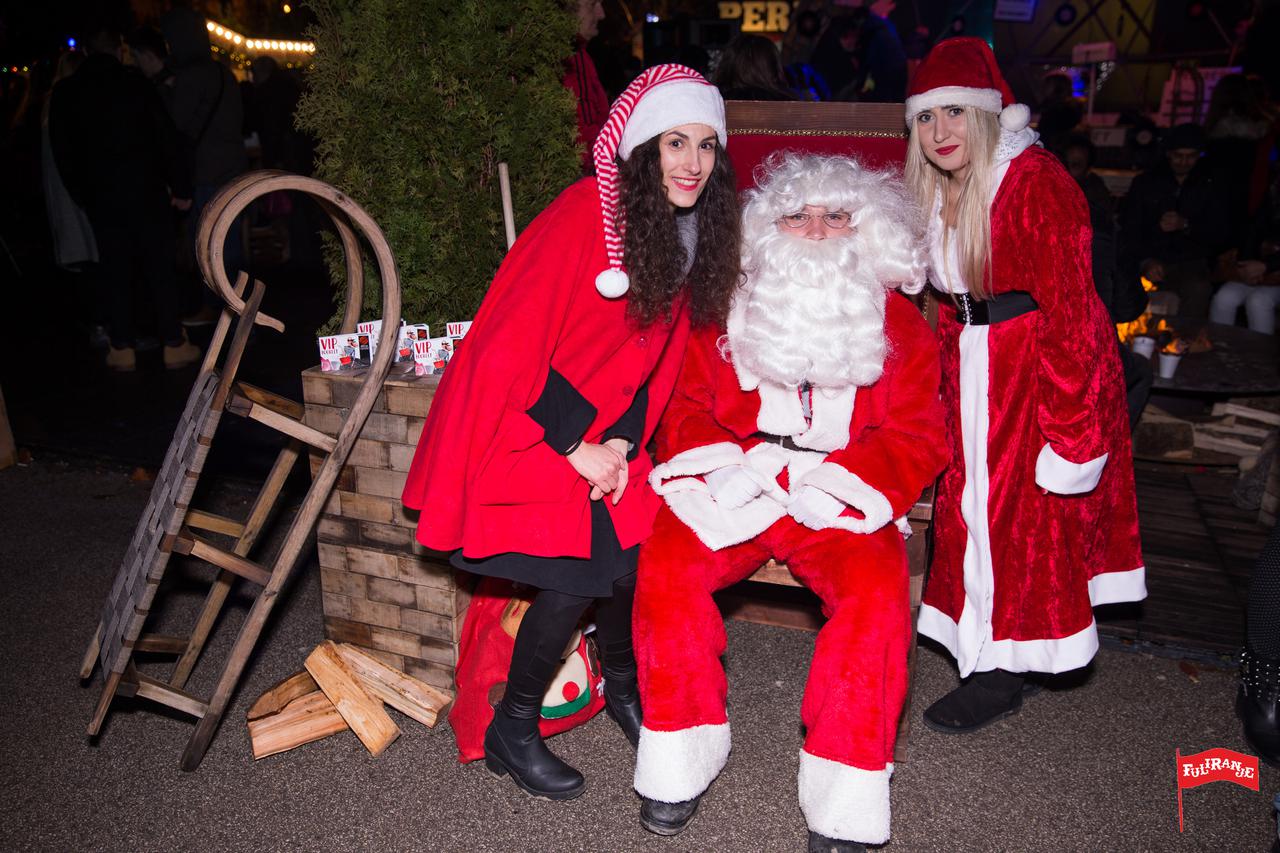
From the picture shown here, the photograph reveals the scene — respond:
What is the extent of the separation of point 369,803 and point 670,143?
1.94 m

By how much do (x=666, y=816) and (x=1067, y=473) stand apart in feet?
4.63

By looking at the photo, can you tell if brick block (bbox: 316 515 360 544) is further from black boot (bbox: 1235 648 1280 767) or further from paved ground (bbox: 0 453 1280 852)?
black boot (bbox: 1235 648 1280 767)

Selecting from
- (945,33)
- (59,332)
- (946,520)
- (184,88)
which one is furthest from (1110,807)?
(945,33)

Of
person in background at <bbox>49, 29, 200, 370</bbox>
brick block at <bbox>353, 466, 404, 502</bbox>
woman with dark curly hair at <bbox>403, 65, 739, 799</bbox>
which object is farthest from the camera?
person in background at <bbox>49, 29, 200, 370</bbox>

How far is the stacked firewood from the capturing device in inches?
108

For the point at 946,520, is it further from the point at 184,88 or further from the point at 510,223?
the point at 184,88

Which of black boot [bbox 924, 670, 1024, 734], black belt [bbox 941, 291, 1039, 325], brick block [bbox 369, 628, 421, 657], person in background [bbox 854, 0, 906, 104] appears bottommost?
black boot [bbox 924, 670, 1024, 734]

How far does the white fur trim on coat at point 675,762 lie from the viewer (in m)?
Result: 2.31

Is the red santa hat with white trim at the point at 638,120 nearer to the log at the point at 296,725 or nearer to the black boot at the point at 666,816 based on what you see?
the black boot at the point at 666,816

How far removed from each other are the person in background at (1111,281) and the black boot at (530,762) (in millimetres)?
1984

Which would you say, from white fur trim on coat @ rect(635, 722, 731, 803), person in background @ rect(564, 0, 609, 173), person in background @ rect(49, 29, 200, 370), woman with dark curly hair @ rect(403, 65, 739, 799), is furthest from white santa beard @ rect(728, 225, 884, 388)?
person in background @ rect(49, 29, 200, 370)

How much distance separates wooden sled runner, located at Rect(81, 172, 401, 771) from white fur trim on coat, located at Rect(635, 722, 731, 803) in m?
1.10

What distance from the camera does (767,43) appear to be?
4801 mm

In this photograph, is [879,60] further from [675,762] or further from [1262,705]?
[675,762]
